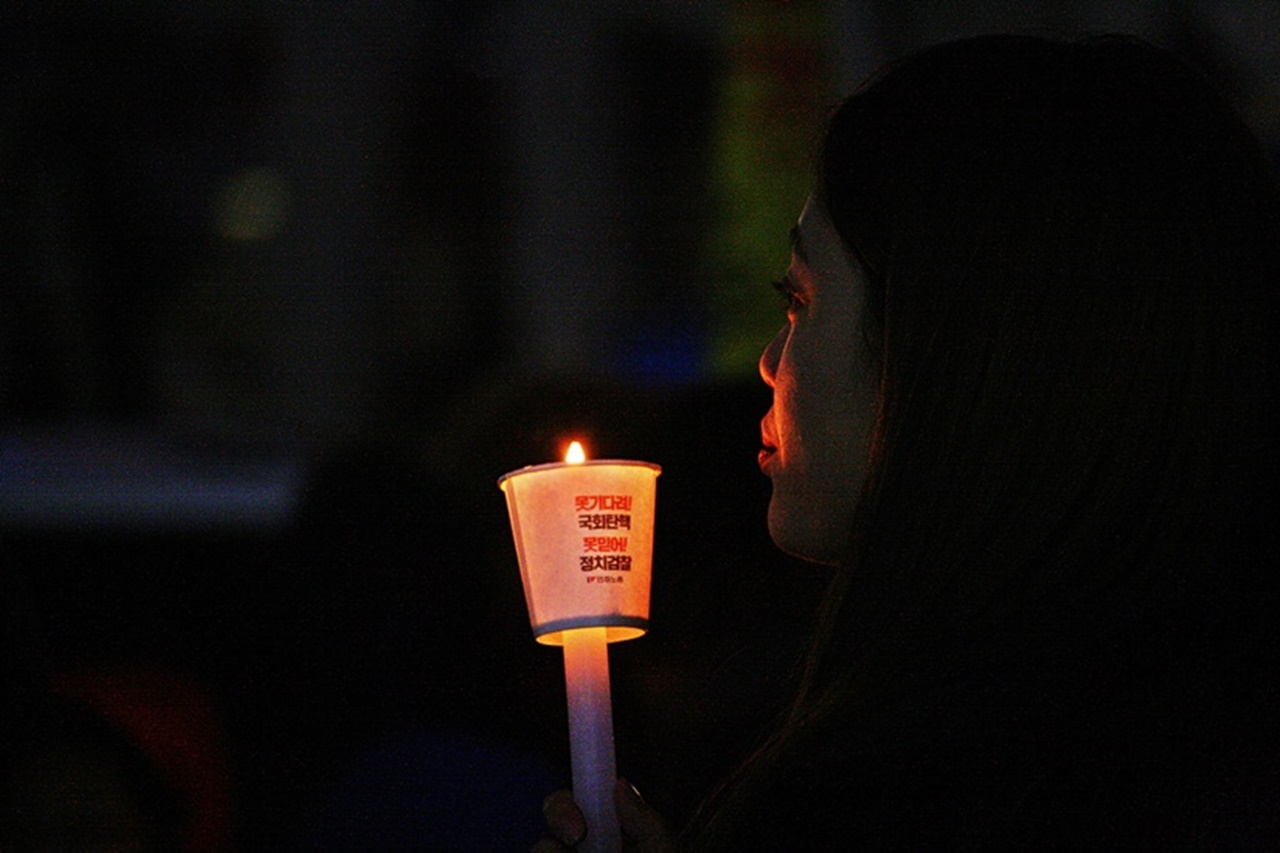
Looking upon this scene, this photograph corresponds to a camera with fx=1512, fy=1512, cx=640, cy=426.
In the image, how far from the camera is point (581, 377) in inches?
77.7

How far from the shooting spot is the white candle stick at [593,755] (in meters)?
1.14

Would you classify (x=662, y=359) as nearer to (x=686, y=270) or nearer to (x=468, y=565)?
(x=686, y=270)

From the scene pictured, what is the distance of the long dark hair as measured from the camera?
1.02 m

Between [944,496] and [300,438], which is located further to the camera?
[300,438]

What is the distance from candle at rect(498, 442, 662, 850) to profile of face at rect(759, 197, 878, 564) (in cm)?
12

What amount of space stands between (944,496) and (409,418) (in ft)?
3.23

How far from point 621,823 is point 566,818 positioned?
0.09 meters

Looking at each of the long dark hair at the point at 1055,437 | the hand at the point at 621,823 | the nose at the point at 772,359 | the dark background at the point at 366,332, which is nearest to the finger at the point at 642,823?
the hand at the point at 621,823

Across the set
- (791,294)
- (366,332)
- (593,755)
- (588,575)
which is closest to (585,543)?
(588,575)

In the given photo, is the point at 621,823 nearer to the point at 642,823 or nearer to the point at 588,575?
the point at 642,823

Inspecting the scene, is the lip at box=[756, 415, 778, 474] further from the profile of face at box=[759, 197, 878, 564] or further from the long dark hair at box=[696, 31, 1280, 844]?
the long dark hair at box=[696, 31, 1280, 844]

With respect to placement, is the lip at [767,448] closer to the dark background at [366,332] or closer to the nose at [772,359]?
the nose at [772,359]

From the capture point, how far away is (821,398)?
1259 millimetres

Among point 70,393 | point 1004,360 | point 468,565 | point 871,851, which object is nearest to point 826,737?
point 871,851
